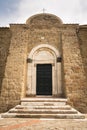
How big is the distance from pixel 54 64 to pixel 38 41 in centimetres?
196

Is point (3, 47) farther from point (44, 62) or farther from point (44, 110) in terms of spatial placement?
point (44, 110)

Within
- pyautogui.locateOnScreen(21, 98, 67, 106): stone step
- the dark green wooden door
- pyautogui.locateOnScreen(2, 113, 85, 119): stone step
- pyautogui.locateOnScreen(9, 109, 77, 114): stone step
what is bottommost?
Result: pyautogui.locateOnScreen(2, 113, 85, 119): stone step

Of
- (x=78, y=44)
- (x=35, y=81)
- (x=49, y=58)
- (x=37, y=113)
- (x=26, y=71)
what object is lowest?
(x=37, y=113)

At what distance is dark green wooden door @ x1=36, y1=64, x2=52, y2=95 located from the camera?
1026 cm

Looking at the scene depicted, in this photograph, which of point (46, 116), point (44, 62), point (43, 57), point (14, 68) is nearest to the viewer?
point (46, 116)

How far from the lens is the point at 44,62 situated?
10.7 meters

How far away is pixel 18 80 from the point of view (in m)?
9.19

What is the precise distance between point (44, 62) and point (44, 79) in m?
1.15

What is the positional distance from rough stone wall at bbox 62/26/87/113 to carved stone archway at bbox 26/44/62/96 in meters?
0.93

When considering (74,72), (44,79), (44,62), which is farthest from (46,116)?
(44,62)

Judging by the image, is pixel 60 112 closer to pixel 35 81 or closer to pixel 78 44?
pixel 35 81

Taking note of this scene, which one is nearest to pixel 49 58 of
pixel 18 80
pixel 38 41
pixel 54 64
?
pixel 54 64

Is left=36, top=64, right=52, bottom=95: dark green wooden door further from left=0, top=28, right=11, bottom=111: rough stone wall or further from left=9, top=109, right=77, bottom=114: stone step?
left=9, top=109, right=77, bottom=114: stone step

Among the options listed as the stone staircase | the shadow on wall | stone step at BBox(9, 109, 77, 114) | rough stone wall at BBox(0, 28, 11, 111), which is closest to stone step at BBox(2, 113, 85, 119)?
the stone staircase
